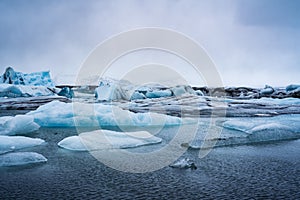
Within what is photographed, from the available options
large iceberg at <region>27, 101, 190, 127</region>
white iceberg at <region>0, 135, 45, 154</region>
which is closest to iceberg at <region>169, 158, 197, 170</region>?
white iceberg at <region>0, 135, 45, 154</region>

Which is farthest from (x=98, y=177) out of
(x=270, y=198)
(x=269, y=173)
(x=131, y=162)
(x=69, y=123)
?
(x=69, y=123)

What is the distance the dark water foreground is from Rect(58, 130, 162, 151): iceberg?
0.97 ft

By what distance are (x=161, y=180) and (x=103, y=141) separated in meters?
1.32

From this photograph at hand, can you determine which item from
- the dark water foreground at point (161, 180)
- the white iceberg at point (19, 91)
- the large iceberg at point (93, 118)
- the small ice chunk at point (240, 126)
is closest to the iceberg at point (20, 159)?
the dark water foreground at point (161, 180)

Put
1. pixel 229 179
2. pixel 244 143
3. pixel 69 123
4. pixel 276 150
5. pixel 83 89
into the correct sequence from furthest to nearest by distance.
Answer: pixel 83 89 < pixel 69 123 < pixel 244 143 < pixel 276 150 < pixel 229 179

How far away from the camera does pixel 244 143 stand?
3320mm

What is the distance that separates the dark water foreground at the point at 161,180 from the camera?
1596 millimetres

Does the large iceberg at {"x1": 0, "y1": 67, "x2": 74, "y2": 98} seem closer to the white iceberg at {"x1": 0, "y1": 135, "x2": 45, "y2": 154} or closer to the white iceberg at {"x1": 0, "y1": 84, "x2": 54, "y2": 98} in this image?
the white iceberg at {"x1": 0, "y1": 84, "x2": 54, "y2": 98}

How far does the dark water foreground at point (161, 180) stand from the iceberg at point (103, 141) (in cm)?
30

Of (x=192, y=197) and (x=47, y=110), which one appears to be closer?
(x=192, y=197)

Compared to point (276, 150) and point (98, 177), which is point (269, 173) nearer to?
point (276, 150)

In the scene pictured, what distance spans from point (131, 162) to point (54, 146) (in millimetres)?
1119

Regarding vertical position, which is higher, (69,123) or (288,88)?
(288,88)

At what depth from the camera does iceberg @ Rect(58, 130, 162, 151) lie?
114 inches
